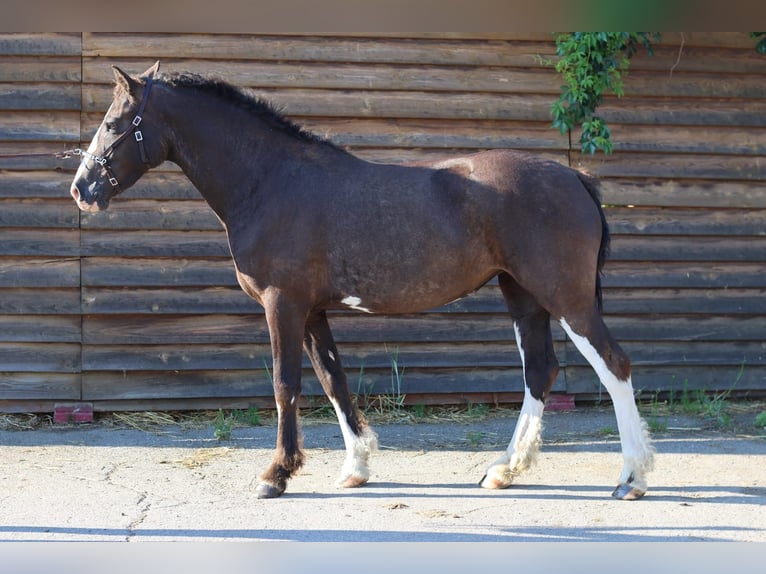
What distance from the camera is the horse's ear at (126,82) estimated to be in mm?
4645

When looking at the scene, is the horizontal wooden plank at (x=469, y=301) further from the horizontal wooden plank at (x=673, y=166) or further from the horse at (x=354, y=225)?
the horse at (x=354, y=225)

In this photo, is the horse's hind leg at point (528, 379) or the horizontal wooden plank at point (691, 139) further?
the horizontal wooden plank at point (691, 139)

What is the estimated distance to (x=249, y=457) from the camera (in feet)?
18.9

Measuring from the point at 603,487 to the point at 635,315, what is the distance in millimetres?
2418

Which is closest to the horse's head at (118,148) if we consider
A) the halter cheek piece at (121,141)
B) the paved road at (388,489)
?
the halter cheek piece at (121,141)

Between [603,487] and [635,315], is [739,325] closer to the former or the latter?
[635,315]

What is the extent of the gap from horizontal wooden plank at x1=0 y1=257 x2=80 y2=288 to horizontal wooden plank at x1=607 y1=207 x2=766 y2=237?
175 inches

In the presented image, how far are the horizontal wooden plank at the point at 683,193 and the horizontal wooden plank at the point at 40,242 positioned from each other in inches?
173

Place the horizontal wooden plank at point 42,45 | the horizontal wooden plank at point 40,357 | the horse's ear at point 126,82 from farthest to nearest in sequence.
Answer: the horizontal wooden plank at point 40,357, the horizontal wooden plank at point 42,45, the horse's ear at point 126,82

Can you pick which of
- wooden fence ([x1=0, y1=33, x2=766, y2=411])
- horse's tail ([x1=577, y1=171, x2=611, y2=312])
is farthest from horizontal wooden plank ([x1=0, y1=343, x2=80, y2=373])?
horse's tail ([x1=577, y1=171, x2=611, y2=312])

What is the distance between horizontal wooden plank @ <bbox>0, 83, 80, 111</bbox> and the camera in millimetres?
6414

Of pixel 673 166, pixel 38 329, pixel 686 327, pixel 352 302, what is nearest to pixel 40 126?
pixel 38 329

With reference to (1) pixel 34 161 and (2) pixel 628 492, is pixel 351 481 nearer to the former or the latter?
(2) pixel 628 492
